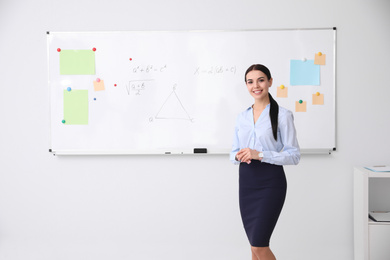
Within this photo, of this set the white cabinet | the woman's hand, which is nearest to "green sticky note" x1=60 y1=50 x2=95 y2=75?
the woman's hand

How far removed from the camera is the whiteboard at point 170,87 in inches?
112

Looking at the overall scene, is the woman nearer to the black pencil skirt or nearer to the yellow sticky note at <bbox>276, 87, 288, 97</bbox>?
the black pencil skirt

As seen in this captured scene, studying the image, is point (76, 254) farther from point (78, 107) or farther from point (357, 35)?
point (357, 35)

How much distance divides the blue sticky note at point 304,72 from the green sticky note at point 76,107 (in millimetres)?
1592

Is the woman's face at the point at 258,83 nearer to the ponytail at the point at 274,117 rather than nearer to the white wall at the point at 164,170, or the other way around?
the ponytail at the point at 274,117

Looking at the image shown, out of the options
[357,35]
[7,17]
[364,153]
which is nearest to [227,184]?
[364,153]

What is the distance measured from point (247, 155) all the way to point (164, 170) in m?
1.16

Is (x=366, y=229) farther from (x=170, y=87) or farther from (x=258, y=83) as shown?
(x=170, y=87)

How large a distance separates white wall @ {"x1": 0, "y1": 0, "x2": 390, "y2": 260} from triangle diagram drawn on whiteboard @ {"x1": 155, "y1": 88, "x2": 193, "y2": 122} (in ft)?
1.10

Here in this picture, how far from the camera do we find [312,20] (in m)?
2.83

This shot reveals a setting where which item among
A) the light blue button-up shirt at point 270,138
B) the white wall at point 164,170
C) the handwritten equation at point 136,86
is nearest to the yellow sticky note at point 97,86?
the handwritten equation at point 136,86

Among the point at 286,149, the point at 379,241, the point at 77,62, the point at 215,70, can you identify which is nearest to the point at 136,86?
the point at 77,62

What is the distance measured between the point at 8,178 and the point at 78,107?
80 centimetres

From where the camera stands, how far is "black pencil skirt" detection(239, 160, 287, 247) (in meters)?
1.93
